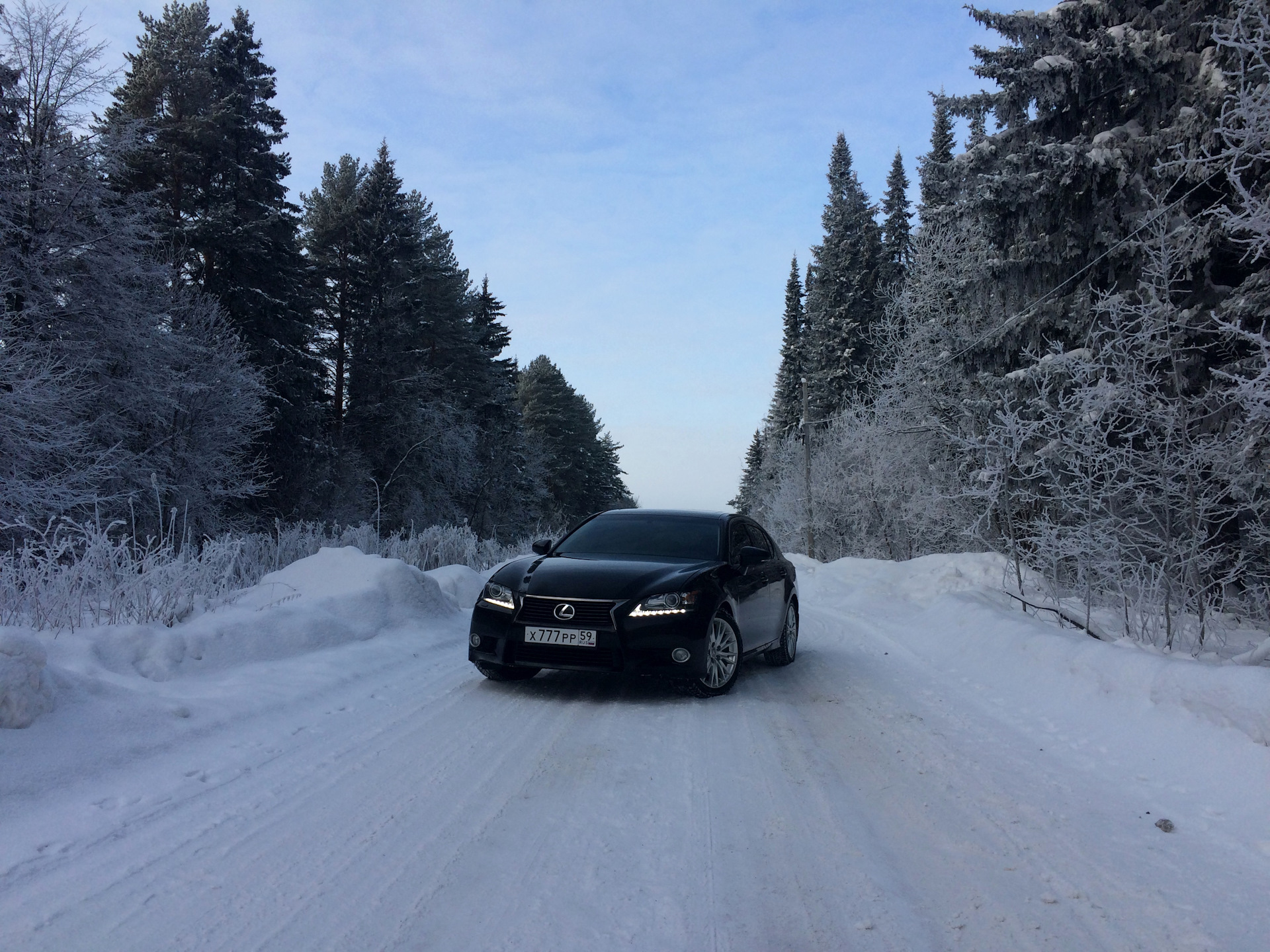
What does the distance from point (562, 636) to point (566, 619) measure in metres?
0.14

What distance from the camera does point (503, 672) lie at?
273 inches

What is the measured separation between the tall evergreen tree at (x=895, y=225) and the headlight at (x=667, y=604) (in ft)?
132

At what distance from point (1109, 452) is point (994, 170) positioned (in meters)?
7.45

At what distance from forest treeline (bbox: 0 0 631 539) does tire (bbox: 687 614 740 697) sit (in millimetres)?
5121

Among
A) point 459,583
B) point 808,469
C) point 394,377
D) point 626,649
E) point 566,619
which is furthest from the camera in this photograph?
point 808,469

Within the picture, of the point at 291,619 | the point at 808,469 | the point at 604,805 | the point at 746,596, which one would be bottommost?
the point at 604,805

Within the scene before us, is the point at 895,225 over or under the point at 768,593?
over

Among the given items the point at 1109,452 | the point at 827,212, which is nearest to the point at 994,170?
the point at 1109,452

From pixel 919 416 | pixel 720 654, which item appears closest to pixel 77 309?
pixel 720 654

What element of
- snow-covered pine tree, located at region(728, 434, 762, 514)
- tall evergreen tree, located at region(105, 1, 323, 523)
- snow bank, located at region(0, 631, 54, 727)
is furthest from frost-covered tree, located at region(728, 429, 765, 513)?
snow bank, located at region(0, 631, 54, 727)

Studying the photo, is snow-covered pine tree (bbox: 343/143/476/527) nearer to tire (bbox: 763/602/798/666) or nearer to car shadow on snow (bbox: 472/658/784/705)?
tire (bbox: 763/602/798/666)

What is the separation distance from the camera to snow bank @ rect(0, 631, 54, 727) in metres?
4.17

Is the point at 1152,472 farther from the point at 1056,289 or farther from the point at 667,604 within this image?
the point at 667,604

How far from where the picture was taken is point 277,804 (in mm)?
3918
